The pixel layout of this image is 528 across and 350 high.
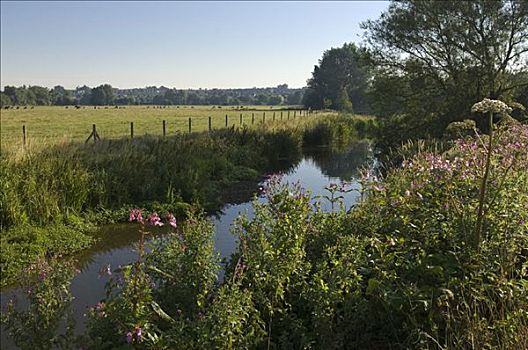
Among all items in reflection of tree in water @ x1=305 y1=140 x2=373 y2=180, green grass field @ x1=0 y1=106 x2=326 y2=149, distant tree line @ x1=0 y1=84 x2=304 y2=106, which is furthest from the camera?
distant tree line @ x1=0 y1=84 x2=304 y2=106

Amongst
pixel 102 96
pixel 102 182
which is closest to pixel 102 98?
pixel 102 96

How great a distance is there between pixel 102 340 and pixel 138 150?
11.8 metres

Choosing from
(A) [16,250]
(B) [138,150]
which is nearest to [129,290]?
(A) [16,250]

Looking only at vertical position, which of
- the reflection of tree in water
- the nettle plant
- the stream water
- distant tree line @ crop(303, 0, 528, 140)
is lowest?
Result: the reflection of tree in water

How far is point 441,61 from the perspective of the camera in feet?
79.6

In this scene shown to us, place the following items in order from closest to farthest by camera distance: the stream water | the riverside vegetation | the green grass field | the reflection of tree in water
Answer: the riverside vegetation < the stream water < the reflection of tree in water < the green grass field

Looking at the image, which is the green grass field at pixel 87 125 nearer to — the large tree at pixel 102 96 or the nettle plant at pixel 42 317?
the nettle plant at pixel 42 317

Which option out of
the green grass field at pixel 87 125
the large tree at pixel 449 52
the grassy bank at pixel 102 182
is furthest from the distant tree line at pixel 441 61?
the grassy bank at pixel 102 182

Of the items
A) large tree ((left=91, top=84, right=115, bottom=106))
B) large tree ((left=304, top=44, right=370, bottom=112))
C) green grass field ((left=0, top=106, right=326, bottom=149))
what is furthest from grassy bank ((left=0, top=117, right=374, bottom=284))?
large tree ((left=91, top=84, right=115, bottom=106))

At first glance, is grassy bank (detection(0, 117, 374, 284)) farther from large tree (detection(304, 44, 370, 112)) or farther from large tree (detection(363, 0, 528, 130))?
large tree (detection(304, 44, 370, 112))

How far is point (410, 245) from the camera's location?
4156mm

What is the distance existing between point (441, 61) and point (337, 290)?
77.1 ft

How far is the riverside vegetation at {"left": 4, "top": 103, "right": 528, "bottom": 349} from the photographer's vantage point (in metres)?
3.26

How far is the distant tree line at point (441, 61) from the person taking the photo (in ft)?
73.2
